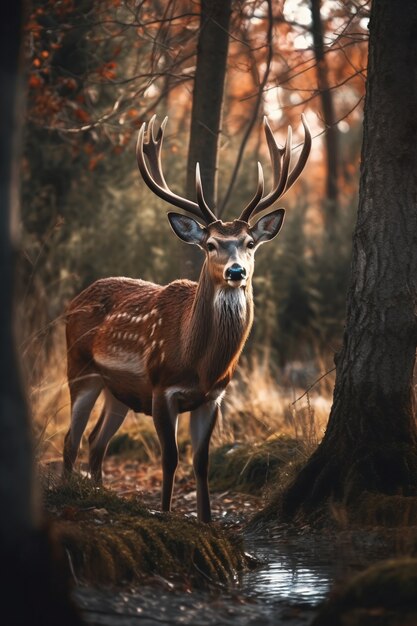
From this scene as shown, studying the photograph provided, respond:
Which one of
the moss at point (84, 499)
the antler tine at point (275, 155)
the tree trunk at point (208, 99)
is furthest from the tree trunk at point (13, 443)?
the tree trunk at point (208, 99)

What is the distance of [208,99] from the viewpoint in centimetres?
950

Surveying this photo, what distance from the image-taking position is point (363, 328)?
22.4 feet

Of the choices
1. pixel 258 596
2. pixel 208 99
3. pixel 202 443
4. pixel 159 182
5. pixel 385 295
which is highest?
pixel 208 99

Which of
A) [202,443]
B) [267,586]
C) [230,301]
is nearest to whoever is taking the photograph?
[267,586]

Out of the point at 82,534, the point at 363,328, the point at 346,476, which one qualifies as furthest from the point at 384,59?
the point at 82,534

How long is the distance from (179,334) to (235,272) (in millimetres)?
918

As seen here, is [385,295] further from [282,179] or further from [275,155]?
[275,155]

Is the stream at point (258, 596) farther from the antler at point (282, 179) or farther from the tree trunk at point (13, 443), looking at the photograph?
the antler at point (282, 179)

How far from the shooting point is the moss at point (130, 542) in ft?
16.5

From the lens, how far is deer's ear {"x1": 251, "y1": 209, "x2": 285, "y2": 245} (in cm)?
Answer: 802

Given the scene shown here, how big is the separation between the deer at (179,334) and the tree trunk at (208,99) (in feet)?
3.16

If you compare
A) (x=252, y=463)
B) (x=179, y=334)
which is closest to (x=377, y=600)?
(x=179, y=334)

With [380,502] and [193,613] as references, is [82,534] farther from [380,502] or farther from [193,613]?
[380,502]

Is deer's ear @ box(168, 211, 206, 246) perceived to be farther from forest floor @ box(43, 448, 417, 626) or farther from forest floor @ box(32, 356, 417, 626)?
forest floor @ box(43, 448, 417, 626)
